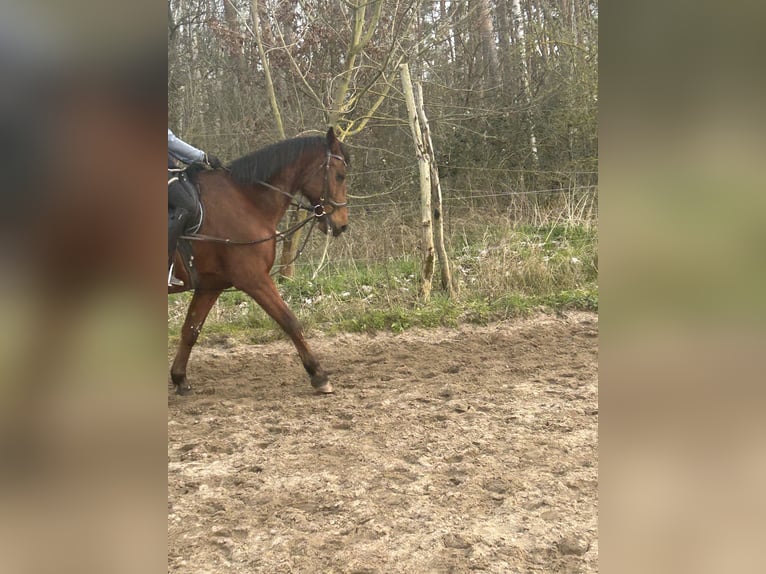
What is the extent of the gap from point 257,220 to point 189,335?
3.45 feet

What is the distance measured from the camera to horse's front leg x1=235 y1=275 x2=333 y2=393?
4340 mm

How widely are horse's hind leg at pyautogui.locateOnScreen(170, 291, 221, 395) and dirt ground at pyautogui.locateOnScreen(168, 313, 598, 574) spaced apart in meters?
0.13

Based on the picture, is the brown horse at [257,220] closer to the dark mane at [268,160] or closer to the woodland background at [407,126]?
the dark mane at [268,160]

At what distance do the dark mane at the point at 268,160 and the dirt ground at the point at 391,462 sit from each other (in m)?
1.65

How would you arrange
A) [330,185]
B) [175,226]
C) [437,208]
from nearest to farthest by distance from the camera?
[175,226] → [330,185] → [437,208]

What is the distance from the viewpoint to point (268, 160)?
4.54 metres

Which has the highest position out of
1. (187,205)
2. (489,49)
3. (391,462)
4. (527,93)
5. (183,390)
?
(489,49)

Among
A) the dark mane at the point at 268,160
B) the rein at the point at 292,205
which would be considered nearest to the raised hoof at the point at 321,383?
the rein at the point at 292,205

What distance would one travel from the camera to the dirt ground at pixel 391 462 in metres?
2.32

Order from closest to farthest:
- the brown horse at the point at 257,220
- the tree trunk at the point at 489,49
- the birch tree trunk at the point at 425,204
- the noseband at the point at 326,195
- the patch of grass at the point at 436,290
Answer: the brown horse at the point at 257,220
the noseband at the point at 326,195
the patch of grass at the point at 436,290
the birch tree trunk at the point at 425,204
the tree trunk at the point at 489,49

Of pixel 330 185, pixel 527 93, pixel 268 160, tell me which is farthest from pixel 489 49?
pixel 268 160

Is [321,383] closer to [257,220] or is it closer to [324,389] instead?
[324,389]

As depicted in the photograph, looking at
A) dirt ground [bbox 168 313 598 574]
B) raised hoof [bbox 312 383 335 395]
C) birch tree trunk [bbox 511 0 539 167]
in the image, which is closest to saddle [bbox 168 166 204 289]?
dirt ground [bbox 168 313 598 574]
